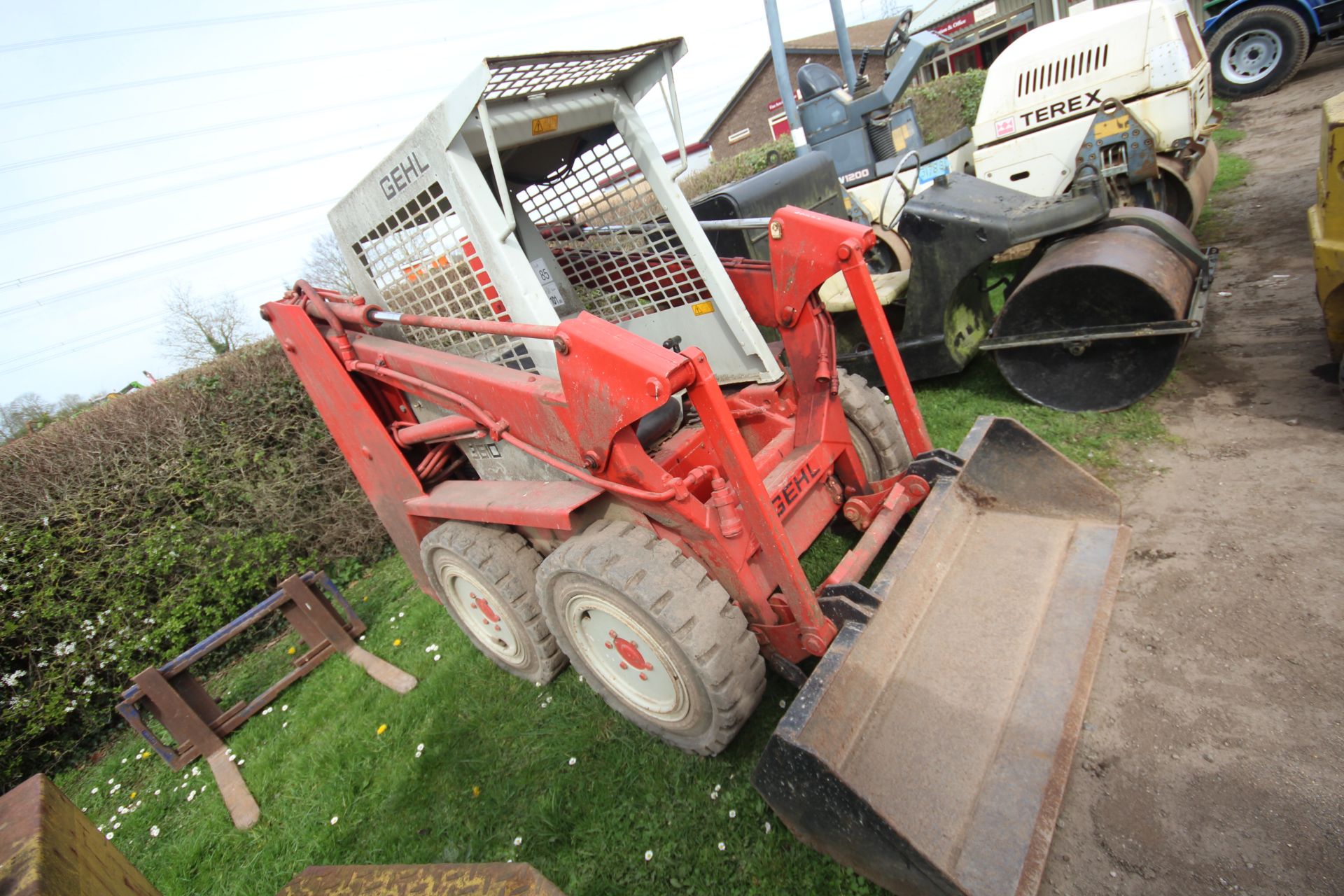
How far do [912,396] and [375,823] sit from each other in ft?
10.3

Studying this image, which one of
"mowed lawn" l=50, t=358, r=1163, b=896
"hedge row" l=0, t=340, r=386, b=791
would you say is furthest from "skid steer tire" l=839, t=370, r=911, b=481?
"hedge row" l=0, t=340, r=386, b=791

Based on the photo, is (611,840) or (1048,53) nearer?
(611,840)

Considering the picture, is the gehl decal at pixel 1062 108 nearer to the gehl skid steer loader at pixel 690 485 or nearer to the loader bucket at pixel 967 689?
the gehl skid steer loader at pixel 690 485

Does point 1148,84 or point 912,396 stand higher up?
point 1148,84

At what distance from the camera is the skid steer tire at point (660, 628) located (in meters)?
2.17

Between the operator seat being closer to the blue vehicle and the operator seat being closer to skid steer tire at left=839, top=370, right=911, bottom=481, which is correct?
skid steer tire at left=839, top=370, right=911, bottom=481

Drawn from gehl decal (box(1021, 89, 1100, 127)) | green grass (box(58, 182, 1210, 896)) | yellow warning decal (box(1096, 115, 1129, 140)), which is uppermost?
gehl decal (box(1021, 89, 1100, 127))

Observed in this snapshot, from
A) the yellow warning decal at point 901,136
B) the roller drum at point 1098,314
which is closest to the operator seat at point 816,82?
the yellow warning decal at point 901,136

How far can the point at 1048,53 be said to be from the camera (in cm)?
588

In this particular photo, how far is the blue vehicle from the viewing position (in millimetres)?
9844

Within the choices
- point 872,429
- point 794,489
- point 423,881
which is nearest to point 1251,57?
point 872,429

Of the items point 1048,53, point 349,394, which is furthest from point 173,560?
point 1048,53

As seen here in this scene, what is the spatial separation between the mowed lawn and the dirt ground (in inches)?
20.7

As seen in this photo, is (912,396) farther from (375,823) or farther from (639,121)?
(375,823)
